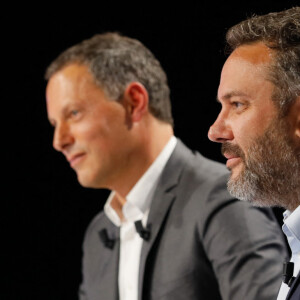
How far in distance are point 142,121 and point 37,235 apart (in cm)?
148

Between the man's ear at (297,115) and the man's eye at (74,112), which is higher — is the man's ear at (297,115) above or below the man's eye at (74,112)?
above

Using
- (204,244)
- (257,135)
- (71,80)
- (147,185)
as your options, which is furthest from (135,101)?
(257,135)

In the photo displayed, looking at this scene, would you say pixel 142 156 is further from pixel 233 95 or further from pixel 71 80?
pixel 233 95

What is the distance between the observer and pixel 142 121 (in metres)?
2.93

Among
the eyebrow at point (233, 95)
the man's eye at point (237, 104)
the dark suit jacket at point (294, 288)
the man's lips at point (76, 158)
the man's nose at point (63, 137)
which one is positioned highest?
the eyebrow at point (233, 95)

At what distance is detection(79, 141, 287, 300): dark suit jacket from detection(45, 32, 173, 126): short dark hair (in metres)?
0.37

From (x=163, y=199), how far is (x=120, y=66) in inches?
28.8

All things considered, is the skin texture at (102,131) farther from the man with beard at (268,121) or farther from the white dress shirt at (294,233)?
the white dress shirt at (294,233)

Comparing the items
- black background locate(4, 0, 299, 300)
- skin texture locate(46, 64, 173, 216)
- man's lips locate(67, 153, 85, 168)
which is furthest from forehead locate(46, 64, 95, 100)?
black background locate(4, 0, 299, 300)

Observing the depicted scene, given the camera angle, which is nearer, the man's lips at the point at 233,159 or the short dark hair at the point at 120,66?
the man's lips at the point at 233,159

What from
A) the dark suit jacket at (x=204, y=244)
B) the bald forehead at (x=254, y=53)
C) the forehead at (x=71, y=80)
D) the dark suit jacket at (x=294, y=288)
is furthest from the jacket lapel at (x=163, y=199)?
the dark suit jacket at (x=294, y=288)

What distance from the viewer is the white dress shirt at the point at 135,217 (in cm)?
Result: 276

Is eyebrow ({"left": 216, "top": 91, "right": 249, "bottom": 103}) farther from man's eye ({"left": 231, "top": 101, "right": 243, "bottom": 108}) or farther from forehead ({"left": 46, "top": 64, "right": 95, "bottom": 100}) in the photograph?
forehead ({"left": 46, "top": 64, "right": 95, "bottom": 100})

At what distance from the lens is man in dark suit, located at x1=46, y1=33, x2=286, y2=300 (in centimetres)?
241
